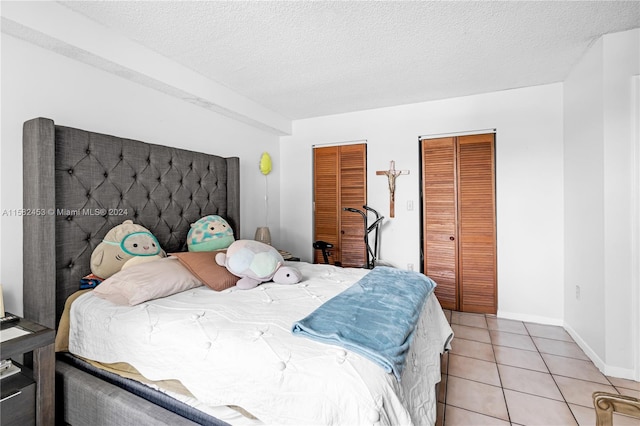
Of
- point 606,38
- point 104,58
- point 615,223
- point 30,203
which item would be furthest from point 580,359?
point 104,58

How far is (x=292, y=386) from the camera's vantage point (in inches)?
40.0

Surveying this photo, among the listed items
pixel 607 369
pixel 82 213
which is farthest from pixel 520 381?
pixel 82 213

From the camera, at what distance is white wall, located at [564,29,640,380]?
2.09 metres

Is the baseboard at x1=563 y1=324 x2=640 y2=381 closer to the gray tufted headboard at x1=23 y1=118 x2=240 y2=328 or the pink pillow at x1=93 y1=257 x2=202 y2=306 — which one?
the pink pillow at x1=93 y1=257 x2=202 y2=306

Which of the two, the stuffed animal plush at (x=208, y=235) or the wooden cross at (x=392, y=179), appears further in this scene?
the wooden cross at (x=392, y=179)

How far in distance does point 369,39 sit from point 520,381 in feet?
8.58

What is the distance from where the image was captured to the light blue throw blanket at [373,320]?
1121 mm

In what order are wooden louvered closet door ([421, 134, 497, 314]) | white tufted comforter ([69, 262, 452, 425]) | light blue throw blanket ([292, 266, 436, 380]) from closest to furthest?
white tufted comforter ([69, 262, 452, 425])
light blue throw blanket ([292, 266, 436, 380])
wooden louvered closet door ([421, 134, 497, 314])

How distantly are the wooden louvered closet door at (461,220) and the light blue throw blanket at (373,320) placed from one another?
1.67m

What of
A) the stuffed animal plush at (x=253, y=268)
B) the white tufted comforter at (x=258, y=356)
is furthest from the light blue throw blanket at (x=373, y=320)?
the stuffed animal plush at (x=253, y=268)

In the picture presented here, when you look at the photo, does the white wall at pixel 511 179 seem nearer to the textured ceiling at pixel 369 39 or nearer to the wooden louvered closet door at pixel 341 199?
the wooden louvered closet door at pixel 341 199

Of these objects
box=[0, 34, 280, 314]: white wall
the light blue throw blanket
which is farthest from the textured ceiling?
the light blue throw blanket

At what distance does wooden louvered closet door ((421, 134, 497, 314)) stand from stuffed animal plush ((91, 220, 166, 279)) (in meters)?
2.87

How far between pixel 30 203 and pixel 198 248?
40.4 inches
